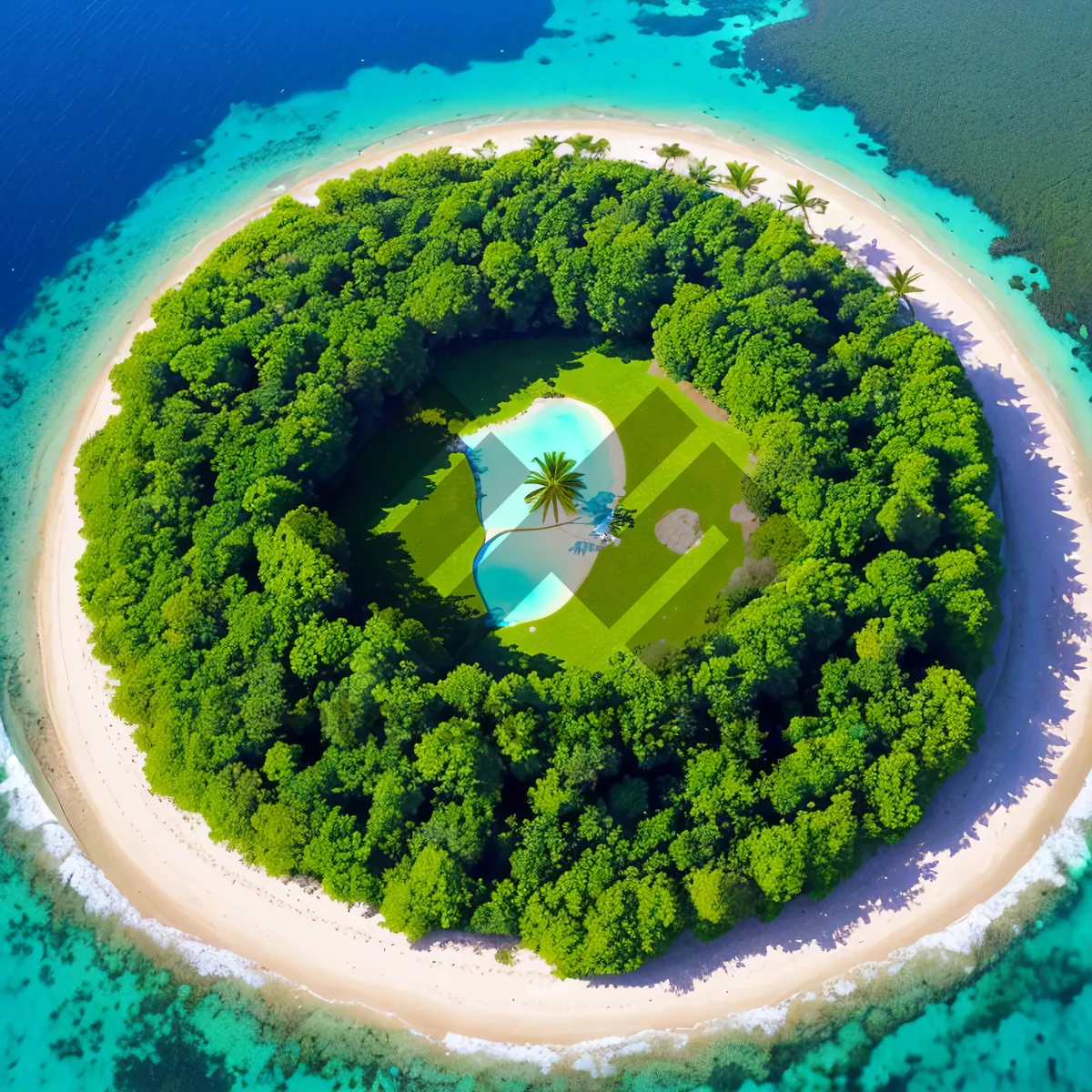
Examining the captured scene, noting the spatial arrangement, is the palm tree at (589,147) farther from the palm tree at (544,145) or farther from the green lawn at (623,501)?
the green lawn at (623,501)

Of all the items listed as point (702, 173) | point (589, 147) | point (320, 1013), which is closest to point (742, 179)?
point (702, 173)

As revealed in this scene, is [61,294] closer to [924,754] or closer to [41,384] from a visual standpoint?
[41,384]

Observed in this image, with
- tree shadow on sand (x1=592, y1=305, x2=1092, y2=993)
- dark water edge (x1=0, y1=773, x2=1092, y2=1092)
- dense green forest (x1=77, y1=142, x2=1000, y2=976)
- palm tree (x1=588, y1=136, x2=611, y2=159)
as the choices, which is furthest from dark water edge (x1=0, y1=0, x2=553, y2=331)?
tree shadow on sand (x1=592, y1=305, x2=1092, y2=993)

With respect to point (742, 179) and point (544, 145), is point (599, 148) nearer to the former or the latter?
point (544, 145)

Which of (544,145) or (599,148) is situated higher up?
(599,148)

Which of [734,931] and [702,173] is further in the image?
[702,173]

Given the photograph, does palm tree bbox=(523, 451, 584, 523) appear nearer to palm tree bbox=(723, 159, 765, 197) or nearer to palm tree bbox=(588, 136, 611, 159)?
palm tree bbox=(723, 159, 765, 197)

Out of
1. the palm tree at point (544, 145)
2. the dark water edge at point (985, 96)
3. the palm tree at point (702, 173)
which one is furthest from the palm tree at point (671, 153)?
the dark water edge at point (985, 96)
